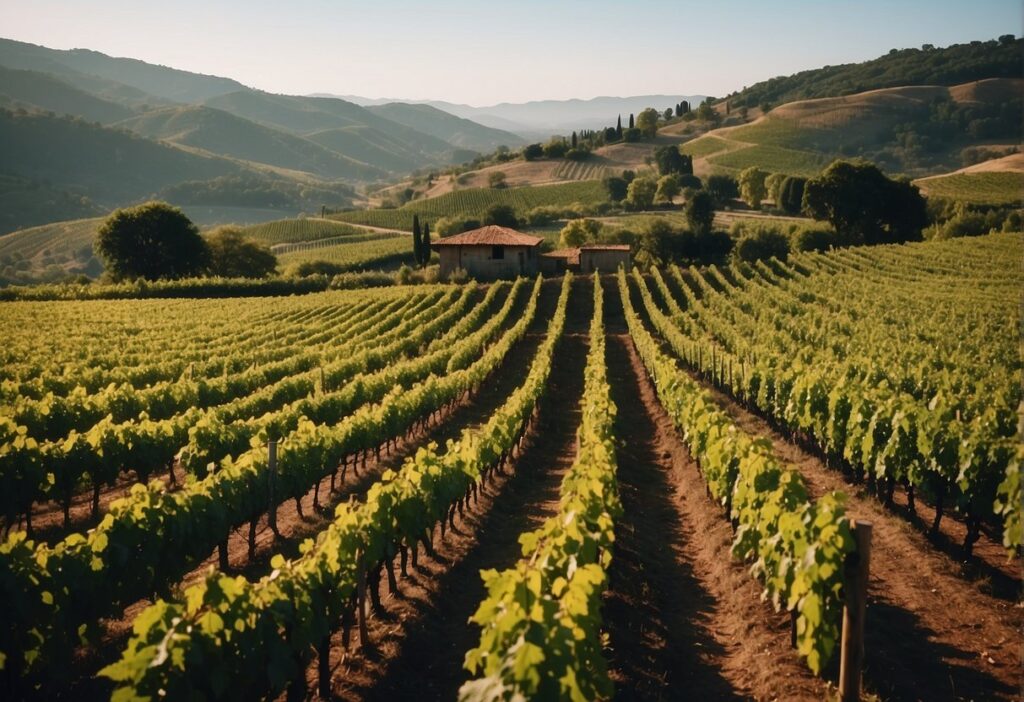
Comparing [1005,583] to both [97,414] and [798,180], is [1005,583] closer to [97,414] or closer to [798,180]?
[97,414]

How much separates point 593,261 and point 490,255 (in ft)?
24.2

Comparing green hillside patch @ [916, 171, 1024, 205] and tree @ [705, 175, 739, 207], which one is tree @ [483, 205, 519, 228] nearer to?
tree @ [705, 175, 739, 207]

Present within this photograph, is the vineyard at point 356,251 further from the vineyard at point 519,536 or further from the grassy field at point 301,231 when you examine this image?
the vineyard at point 519,536

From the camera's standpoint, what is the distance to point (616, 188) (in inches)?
4082

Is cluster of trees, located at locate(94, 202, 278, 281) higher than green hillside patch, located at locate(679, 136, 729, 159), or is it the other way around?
green hillside patch, located at locate(679, 136, 729, 159)

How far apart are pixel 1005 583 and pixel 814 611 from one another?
395 cm

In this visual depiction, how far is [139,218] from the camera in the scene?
203ft

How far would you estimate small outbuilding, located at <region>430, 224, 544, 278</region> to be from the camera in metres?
51.6

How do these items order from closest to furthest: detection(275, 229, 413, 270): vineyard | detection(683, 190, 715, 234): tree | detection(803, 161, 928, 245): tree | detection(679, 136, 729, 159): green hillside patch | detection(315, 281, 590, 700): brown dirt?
1. detection(315, 281, 590, 700): brown dirt
2. detection(803, 161, 928, 245): tree
3. detection(683, 190, 715, 234): tree
4. detection(275, 229, 413, 270): vineyard
5. detection(679, 136, 729, 159): green hillside patch

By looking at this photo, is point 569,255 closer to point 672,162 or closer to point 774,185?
point 774,185

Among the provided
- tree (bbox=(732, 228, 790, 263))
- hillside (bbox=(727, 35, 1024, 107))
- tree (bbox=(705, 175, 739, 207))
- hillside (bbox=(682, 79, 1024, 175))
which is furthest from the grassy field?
hillside (bbox=(727, 35, 1024, 107))

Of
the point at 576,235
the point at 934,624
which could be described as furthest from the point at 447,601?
the point at 576,235

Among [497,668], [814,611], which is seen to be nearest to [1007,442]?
[814,611]

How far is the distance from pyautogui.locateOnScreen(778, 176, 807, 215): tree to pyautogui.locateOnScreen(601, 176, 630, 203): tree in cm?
2456
